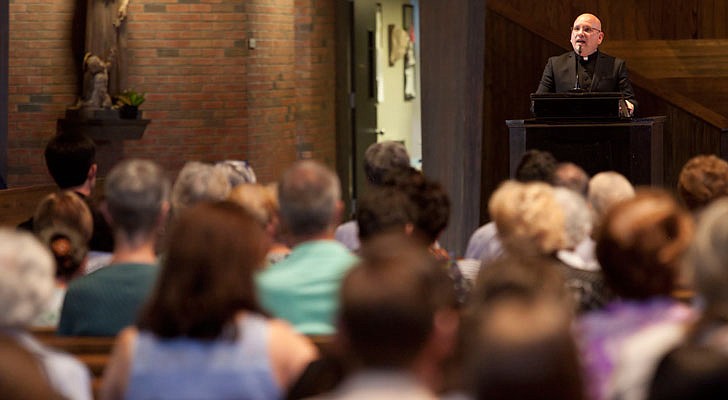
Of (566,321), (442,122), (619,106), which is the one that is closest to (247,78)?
(442,122)

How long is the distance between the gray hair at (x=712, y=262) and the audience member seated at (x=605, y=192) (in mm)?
2160

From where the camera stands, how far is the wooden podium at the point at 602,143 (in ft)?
25.4

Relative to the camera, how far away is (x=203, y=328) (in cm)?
278

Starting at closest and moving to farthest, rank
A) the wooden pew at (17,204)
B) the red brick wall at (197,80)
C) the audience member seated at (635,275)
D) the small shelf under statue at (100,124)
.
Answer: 1. the audience member seated at (635,275)
2. the wooden pew at (17,204)
3. the small shelf under statue at (100,124)
4. the red brick wall at (197,80)

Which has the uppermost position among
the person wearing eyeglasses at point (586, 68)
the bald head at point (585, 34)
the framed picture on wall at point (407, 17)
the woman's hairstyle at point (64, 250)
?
the framed picture on wall at point (407, 17)

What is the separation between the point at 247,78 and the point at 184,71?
2.07 feet

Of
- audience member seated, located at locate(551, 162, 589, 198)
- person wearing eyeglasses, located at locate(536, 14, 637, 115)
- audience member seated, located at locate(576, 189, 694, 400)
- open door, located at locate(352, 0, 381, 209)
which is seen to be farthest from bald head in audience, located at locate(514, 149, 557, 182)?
open door, located at locate(352, 0, 381, 209)

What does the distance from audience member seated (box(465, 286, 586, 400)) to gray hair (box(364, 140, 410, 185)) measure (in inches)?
150

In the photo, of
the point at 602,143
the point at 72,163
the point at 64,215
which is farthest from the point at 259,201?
the point at 602,143

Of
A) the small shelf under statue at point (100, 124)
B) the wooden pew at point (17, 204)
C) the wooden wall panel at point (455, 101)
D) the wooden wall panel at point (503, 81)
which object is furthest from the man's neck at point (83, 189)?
the small shelf under statue at point (100, 124)

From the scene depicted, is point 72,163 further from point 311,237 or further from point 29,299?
point 29,299

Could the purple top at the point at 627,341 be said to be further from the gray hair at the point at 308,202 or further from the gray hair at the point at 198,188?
the gray hair at the point at 198,188

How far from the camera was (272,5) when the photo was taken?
1301cm

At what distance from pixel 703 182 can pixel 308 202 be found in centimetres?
191
